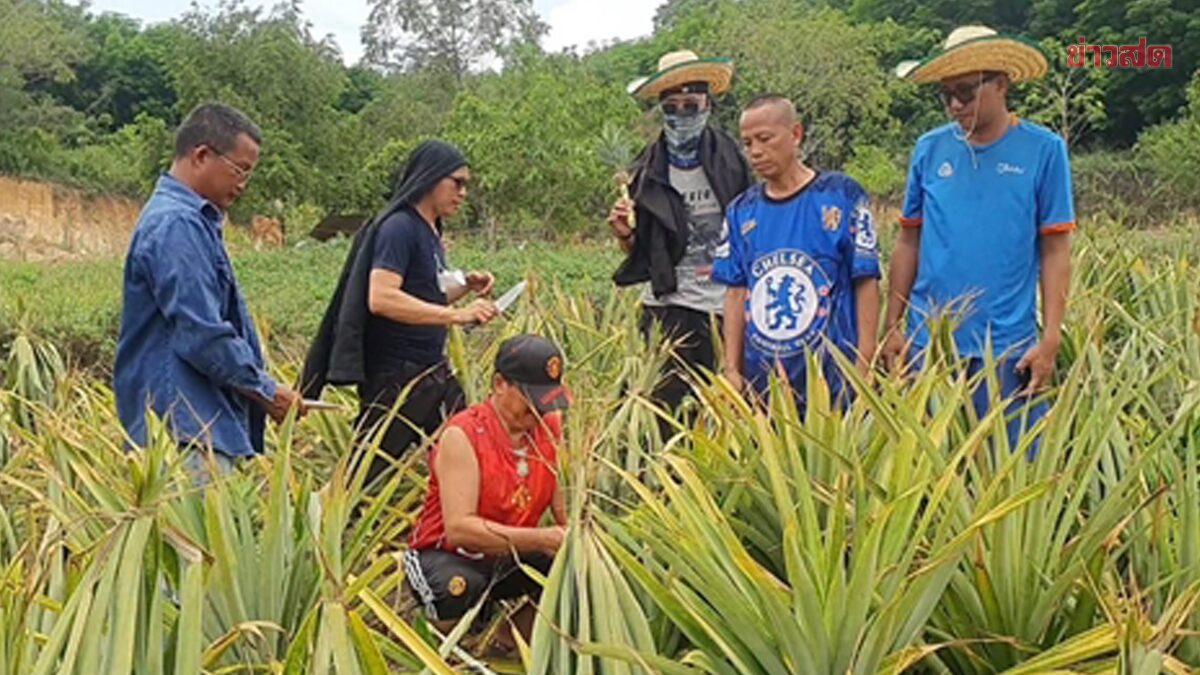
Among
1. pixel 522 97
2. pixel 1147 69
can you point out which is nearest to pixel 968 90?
pixel 522 97

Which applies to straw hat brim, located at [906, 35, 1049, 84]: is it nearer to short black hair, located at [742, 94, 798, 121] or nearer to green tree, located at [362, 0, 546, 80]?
short black hair, located at [742, 94, 798, 121]

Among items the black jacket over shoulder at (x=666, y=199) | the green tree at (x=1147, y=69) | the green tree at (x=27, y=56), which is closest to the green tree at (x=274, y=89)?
the green tree at (x=27, y=56)

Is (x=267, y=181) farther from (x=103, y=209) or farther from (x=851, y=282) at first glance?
(x=851, y=282)

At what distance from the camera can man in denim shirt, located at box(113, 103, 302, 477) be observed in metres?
2.85

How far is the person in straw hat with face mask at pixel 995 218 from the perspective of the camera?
10.5 feet

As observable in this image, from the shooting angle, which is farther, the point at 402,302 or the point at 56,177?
the point at 56,177

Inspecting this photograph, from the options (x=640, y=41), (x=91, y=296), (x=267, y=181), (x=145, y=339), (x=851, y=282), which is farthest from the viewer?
(x=640, y=41)

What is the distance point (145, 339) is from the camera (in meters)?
2.98

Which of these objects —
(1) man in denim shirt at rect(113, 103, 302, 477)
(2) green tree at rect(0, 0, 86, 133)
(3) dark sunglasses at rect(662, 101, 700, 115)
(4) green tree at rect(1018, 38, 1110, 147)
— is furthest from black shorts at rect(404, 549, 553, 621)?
(2) green tree at rect(0, 0, 86, 133)

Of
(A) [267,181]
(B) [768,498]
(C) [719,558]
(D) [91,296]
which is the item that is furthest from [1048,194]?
(A) [267,181]

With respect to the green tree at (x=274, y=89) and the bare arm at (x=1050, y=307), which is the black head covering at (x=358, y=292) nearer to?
the bare arm at (x=1050, y=307)

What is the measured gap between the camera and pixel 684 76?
13.4 ft

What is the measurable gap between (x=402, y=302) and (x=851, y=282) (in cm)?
126

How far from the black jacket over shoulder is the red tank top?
1316mm
